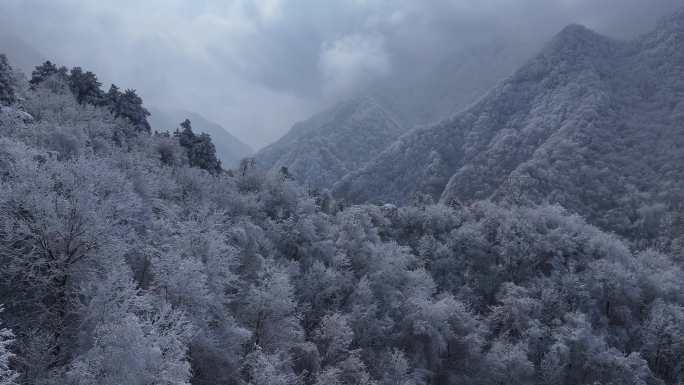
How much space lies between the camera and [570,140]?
117m

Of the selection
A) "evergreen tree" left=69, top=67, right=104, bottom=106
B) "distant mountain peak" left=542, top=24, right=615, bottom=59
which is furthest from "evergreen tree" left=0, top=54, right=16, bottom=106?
"distant mountain peak" left=542, top=24, right=615, bottom=59

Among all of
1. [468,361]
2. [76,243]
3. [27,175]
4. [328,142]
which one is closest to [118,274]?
[76,243]

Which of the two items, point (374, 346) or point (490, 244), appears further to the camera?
point (490, 244)

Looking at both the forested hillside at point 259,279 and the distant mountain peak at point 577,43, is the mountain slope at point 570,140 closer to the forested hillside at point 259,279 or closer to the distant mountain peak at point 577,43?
the distant mountain peak at point 577,43

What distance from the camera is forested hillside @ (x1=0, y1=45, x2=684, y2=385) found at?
18234 mm

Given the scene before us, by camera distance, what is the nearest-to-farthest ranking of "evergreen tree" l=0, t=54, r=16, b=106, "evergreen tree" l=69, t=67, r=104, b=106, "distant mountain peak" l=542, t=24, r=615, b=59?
"evergreen tree" l=0, t=54, r=16, b=106, "evergreen tree" l=69, t=67, r=104, b=106, "distant mountain peak" l=542, t=24, r=615, b=59

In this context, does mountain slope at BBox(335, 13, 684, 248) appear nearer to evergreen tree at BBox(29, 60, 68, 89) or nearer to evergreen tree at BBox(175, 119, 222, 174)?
evergreen tree at BBox(175, 119, 222, 174)

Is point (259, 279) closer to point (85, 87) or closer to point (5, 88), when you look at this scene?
point (5, 88)

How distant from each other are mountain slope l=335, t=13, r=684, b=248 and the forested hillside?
3124 cm

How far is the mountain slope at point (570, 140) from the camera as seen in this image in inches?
3964

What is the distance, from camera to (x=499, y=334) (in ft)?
167

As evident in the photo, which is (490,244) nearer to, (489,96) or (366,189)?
(366,189)

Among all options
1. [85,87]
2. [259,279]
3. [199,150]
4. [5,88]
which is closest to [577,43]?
[199,150]

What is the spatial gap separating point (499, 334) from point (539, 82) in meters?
136
